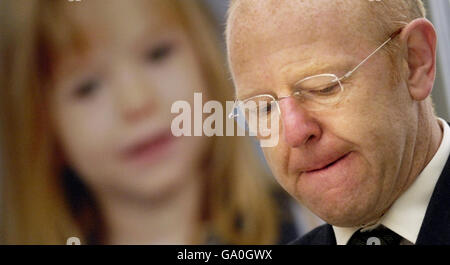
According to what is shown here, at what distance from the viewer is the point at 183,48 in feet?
4.79

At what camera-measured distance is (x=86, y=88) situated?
1467 millimetres

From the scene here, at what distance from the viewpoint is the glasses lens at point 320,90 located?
3.53 ft

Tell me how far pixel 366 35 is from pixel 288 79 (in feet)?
0.52

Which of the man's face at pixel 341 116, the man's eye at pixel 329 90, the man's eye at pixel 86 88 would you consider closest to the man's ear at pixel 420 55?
the man's face at pixel 341 116

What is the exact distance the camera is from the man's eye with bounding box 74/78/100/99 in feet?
4.75

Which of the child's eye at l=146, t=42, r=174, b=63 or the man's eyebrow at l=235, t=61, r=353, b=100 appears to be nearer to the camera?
the man's eyebrow at l=235, t=61, r=353, b=100

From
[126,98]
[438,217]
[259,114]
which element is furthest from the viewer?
[126,98]

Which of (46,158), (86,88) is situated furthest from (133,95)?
(46,158)

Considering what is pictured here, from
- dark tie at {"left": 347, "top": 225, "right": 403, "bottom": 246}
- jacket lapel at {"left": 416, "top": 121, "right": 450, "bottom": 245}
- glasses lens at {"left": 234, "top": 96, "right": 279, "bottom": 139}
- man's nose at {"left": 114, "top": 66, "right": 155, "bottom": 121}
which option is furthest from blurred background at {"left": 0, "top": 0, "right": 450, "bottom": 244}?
jacket lapel at {"left": 416, "top": 121, "right": 450, "bottom": 245}

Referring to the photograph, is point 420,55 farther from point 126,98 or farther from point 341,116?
point 126,98

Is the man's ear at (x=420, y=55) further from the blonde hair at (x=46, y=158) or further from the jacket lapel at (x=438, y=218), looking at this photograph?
the blonde hair at (x=46, y=158)

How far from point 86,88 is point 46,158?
7.8 inches

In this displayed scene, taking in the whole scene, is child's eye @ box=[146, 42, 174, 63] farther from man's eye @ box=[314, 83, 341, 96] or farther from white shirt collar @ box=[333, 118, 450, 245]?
white shirt collar @ box=[333, 118, 450, 245]
